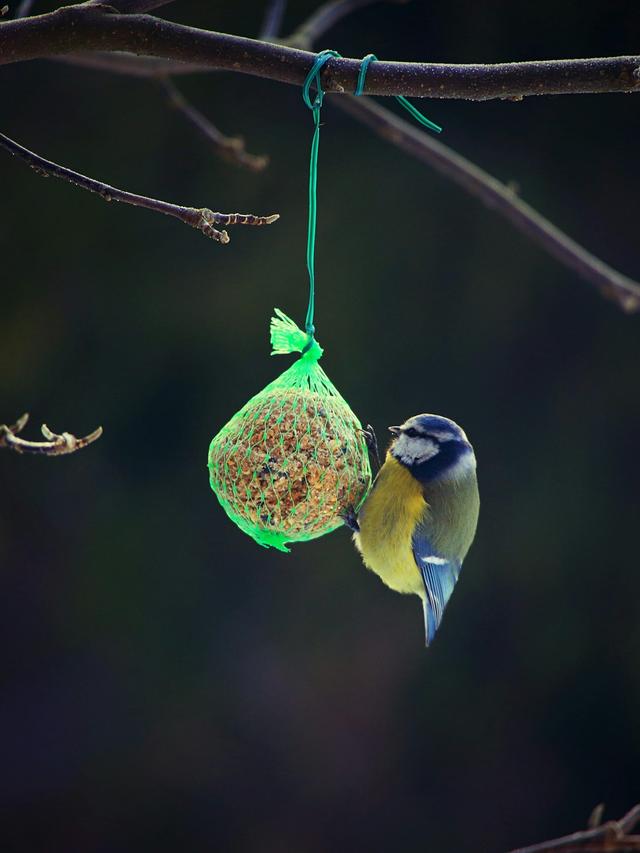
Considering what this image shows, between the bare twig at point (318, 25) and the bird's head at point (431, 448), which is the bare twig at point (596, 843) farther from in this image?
the bare twig at point (318, 25)

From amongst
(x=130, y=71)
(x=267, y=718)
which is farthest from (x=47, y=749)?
(x=130, y=71)

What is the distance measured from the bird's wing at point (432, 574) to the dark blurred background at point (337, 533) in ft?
6.61

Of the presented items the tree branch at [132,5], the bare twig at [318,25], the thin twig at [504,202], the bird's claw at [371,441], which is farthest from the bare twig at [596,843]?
the bare twig at [318,25]

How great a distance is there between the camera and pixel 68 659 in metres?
4.12

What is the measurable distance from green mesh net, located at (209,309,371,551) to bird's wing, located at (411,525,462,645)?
8.1 inches

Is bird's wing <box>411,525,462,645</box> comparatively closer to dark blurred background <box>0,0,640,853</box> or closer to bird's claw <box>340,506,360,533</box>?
bird's claw <box>340,506,360,533</box>

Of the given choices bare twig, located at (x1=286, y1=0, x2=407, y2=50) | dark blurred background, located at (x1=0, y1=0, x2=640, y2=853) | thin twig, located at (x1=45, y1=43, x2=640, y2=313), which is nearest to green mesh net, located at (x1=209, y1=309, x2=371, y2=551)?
thin twig, located at (x1=45, y1=43, x2=640, y2=313)

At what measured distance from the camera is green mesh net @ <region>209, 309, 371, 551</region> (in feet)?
5.76

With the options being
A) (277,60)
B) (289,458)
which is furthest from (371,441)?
(277,60)

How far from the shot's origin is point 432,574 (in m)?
2.02

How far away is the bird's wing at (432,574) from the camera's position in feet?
6.46

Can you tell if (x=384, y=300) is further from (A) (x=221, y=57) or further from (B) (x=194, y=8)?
(A) (x=221, y=57)

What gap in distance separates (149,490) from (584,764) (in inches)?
95.1

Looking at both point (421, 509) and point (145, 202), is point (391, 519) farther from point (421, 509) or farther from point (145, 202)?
point (145, 202)
